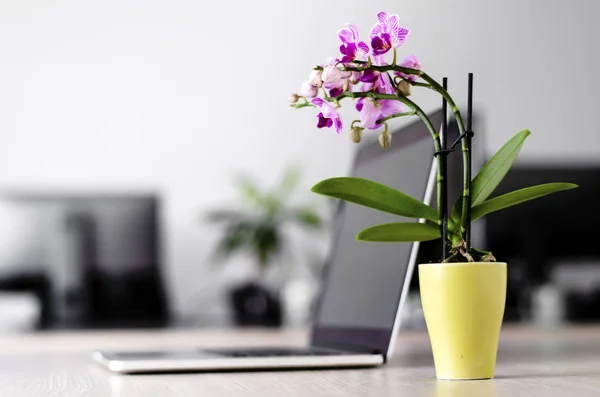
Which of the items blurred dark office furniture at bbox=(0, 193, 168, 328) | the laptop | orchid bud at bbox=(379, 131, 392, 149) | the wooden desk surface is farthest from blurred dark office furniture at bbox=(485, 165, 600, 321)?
orchid bud at bbox=(379, 131, 392, 149)

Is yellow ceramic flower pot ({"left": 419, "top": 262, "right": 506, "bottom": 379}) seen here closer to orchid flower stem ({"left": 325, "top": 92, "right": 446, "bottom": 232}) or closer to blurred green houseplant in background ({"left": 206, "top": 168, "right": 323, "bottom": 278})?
orchid flower stem ({"left": 325, "top": 92, "right": 446, "bottom": 232})

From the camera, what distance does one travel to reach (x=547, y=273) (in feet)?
9.97

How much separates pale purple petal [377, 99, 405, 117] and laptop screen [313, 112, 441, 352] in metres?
0.11

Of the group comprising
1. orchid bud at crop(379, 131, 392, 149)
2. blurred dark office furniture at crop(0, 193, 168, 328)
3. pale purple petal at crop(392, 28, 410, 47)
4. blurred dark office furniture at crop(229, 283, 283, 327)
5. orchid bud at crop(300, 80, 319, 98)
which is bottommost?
blurred dark office furniture at crop(229, 283, 283, 327)

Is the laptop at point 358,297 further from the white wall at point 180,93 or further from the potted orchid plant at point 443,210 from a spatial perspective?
the white wall at point 180,93

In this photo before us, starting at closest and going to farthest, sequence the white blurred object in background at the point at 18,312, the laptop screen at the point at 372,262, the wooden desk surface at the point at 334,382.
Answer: the wooden desk surface at the point at 334,382, the laptop screen at the point at 372,262, the white blurred object in background at the point at 18,312

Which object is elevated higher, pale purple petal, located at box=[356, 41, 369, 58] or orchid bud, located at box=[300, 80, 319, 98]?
pale purple petal, located at box=[356, 41, 369, 58]

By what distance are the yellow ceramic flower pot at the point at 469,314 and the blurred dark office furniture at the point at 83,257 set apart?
245 cm

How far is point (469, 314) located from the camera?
2.03ft

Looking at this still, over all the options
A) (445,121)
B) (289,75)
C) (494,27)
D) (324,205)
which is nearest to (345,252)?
(445,121)

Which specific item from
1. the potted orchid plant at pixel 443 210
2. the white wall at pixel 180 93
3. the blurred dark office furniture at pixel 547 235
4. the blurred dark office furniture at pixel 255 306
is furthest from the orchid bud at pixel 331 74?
the white wall at pixel 180 93

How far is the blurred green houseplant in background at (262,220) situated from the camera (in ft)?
10.2

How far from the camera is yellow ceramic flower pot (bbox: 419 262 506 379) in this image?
618 millimetres

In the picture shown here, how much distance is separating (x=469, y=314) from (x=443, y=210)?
8cm
